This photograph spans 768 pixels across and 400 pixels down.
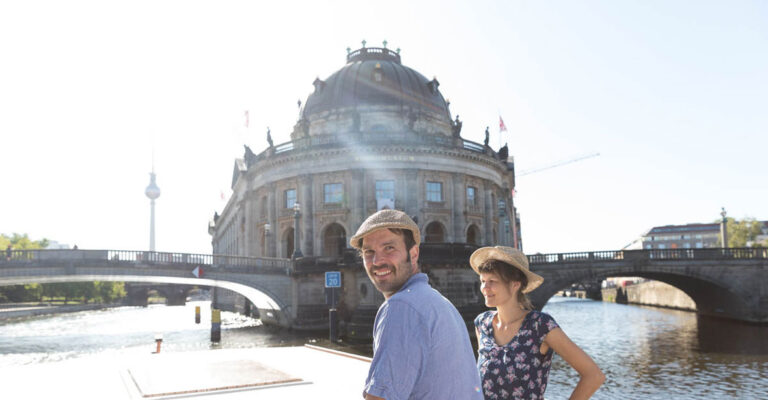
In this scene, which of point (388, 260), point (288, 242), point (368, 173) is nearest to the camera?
point (388, 260)

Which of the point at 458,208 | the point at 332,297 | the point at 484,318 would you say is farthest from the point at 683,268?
the point at 484,318

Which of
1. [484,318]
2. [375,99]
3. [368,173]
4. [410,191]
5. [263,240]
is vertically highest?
[375,99]

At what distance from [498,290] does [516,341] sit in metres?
0.43

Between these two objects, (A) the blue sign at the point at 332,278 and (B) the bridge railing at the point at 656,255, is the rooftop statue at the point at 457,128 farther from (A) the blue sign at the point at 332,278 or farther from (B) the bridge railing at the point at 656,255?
(A) the blue sign at the point at 332,278

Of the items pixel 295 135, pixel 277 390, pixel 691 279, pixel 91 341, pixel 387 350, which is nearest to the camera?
pixel 387 350

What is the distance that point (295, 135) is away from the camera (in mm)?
52312

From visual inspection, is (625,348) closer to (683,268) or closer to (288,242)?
(683,268)

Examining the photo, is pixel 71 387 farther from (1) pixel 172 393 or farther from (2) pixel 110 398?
(1) pixel 172 393

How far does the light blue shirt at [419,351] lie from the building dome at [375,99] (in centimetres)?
4317

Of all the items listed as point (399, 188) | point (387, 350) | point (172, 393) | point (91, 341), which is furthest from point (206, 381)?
point (399, 188)

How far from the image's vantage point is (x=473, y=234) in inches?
1902

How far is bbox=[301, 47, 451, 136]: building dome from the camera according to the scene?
48281 millimetres

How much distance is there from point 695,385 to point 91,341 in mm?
30755

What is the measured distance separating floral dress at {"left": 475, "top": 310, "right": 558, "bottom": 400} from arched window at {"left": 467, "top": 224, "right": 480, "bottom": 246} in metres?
43.5
